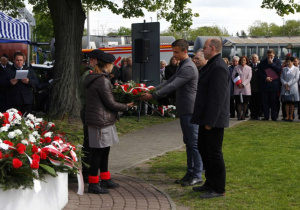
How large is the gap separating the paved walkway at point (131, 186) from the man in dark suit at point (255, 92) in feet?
14.6

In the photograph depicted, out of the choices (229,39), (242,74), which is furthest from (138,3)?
(229,39)

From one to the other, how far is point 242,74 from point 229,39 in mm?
20815

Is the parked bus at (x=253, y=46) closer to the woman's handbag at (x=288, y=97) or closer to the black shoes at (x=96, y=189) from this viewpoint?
the woman's handbag at (x=288, y=97)

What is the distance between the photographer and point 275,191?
7195mm

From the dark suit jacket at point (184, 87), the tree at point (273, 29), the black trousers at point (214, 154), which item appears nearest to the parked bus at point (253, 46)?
the dark suit jacket at point (184, 87)

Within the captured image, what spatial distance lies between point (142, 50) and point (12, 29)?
13.7 feet

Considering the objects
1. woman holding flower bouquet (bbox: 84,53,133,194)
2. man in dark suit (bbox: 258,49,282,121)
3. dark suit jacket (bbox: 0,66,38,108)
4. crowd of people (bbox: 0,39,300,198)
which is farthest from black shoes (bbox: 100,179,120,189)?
man in dark suit (bbox: 258,49,282,121)

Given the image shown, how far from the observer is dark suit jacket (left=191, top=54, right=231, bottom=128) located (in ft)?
21.8

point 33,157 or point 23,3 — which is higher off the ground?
point 23,3

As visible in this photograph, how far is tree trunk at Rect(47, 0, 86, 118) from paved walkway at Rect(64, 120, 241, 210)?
Result: 256cm

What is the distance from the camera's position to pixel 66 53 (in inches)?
574

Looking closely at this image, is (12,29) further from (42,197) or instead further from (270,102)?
→ (42,197)

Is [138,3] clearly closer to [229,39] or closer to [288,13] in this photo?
[288,13]

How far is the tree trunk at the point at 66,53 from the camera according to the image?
14438 mm
